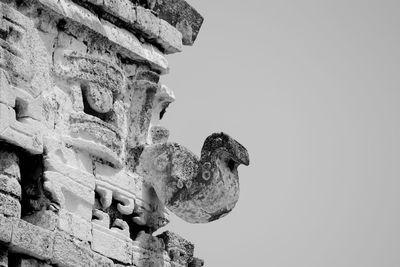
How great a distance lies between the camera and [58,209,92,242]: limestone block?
31.2 feet

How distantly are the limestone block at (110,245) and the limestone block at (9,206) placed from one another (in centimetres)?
92

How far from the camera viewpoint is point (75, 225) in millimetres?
9625

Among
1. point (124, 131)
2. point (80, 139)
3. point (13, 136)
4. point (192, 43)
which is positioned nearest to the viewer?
point (13, 136)

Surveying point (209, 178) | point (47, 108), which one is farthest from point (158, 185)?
point (47, 108)

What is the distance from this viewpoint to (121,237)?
10109 mm

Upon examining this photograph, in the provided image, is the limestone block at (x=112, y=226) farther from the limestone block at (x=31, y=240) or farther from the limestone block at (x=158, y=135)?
the limestone block at (x=158, y=135)

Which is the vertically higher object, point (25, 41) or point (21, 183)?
point (25, 41)

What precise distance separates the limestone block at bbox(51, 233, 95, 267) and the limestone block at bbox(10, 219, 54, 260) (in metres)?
0.08

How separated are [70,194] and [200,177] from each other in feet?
4.20

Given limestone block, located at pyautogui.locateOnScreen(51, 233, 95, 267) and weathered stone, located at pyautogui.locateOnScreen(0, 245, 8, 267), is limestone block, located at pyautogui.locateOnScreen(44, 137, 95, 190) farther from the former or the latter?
weathered stone, located at pyautogui.locateOnScreen(0, 245, 8, 267)

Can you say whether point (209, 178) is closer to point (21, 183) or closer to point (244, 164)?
point (244, 164)

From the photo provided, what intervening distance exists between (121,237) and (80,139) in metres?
0.91

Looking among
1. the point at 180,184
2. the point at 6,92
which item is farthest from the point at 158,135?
the point at 6,92

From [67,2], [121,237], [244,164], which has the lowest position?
[121,237]
